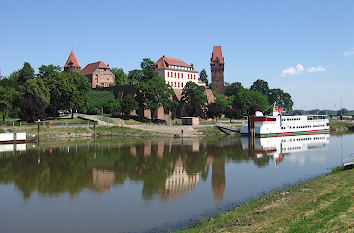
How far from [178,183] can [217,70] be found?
381 feet

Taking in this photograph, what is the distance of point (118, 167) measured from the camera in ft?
117

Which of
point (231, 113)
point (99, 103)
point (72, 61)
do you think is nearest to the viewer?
point (99, 103)

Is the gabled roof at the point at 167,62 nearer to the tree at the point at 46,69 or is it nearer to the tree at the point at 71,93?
the tree at the point at 46,69

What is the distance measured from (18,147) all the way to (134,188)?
1250 inches

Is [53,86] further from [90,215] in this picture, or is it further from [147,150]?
[90,215]

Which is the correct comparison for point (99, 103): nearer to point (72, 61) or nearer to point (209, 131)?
point (209, 131)

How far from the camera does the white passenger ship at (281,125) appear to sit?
73.9 m

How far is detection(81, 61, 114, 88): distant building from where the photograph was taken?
414ft

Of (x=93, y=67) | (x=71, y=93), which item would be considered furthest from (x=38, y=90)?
(x=93, y=67)

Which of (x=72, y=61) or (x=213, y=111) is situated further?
(x=72, y=61)

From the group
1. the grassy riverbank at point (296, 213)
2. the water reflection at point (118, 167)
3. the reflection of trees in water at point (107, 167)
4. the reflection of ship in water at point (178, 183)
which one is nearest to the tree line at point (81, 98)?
the water reflection at point (118, 167)

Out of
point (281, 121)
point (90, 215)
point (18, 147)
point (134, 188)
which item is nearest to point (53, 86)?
point (18, 147)

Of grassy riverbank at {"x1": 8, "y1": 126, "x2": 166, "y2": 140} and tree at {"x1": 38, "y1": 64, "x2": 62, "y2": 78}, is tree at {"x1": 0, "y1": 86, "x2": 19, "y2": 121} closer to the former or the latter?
grassy riverbank at {"x1": 8, "y1": 126, "x2": 166, "y2": 140}

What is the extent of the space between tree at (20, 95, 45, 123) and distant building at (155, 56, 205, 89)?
4872 centimetres
